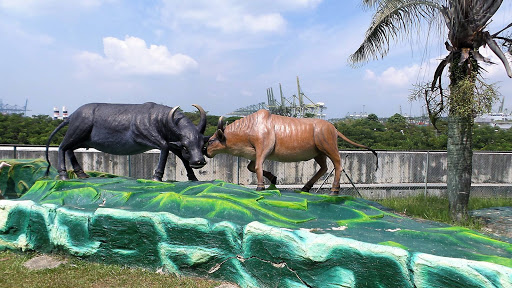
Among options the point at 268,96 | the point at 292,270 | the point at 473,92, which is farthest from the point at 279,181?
the point at 268,96

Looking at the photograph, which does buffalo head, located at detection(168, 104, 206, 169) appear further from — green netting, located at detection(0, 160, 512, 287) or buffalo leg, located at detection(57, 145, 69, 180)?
buffalo leg, located at detection(57, 145, 69, 180)

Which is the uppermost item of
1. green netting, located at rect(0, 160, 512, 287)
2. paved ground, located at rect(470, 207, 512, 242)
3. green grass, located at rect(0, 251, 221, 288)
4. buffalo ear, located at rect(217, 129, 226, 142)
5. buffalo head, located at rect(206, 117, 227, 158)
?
buffalo ear, located at rect(217, 129, 226, 142)

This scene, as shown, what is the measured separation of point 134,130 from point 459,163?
572 cm

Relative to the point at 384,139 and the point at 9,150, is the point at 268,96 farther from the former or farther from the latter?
the point at 9,150

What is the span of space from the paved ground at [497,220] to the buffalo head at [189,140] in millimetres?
4932

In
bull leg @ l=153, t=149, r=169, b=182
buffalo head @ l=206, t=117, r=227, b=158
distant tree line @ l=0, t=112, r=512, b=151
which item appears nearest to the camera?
buffalo head @ l=206, t=117, r=227, b=158

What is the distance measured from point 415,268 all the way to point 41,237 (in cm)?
434

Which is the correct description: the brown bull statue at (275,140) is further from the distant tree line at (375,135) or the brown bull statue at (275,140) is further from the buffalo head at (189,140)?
the distant tree line at (375,135)

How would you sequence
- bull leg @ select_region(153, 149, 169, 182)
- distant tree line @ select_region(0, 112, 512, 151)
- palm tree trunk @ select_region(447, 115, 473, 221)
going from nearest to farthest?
bull leg @ select_region(153, 149, 169, 182), palm tree trunk @ select_region(447, 115, 473, 221), distant tree line @ select_region(0, 112, 512, 151)

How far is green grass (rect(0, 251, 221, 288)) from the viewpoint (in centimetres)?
410

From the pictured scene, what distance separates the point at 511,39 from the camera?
6.94 metres

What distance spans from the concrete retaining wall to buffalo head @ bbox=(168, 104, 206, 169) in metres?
4.29

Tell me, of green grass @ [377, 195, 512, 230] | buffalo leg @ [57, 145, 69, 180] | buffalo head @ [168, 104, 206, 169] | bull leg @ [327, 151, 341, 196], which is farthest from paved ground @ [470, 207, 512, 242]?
buffalo leg @ [57, 145, 69, 180]

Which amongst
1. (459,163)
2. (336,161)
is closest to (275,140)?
(336,161)
